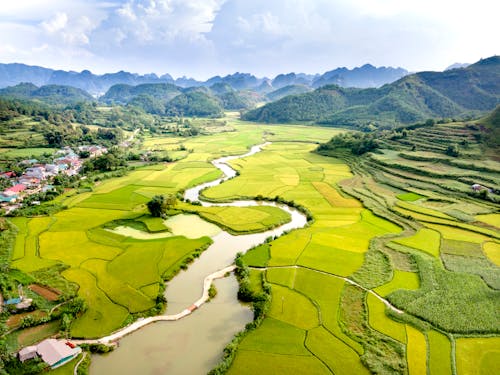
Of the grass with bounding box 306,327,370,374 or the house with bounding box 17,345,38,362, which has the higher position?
the house with bounding box 17,345,38,362

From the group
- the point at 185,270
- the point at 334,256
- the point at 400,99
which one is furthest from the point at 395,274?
the point at 400,99

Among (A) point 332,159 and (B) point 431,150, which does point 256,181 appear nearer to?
(A) point 332,159

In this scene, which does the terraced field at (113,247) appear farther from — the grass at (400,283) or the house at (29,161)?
the house at (29,161)

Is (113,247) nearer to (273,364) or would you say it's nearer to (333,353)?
(273,364)

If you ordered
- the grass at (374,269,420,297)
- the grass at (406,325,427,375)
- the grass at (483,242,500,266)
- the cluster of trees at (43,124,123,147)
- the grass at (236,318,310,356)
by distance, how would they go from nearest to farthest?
the grass at (406,325,427,375), the grass at (236,318,310,356), the grass at (374,269,420,297), the grass at (483,242,500,266), the cluster of trees at (43,124,123,147)

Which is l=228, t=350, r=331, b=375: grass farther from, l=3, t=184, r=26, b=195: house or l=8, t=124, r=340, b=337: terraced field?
l=3, t=184, r=26, b=195: house

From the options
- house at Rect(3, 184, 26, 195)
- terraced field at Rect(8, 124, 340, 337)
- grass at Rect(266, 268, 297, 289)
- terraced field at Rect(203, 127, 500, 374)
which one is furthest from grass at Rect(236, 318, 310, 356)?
house at Rect(3, 184, 26, 195)
